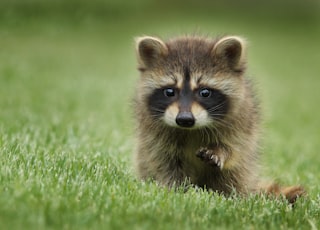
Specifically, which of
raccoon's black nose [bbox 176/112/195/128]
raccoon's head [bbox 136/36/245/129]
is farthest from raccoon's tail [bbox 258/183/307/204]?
raccoon's black nose [bbox 176/112/195/128]

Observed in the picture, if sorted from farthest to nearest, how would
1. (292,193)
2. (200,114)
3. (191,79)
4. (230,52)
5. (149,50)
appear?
(149,50) < (230,52) < (292,193) < (191,79) < (200,114)

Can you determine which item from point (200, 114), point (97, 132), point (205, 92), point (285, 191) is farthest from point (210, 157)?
point (97, 132)

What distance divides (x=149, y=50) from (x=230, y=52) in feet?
2.36

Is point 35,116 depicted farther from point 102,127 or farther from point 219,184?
point 219,184

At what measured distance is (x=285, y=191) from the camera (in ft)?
18.6

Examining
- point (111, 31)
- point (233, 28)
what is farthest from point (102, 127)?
point (233, 28)

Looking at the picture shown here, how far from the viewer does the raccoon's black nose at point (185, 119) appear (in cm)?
521

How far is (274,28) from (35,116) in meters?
26.1

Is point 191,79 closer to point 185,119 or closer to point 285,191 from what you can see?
point 185,119

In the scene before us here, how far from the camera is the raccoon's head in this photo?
5.40 meters

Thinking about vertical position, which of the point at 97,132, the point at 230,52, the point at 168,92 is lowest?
the point at 97,132

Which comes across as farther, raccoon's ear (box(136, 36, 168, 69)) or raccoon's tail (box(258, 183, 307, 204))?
raccoon's ear (box(136, 36, 168, 69))

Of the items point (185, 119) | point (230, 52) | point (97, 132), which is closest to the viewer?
point (185, 119)

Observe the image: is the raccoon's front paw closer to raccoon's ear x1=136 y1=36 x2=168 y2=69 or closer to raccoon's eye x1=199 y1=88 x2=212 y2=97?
raccoon's eye x1=199 y1=88 x2=212 y2=97
